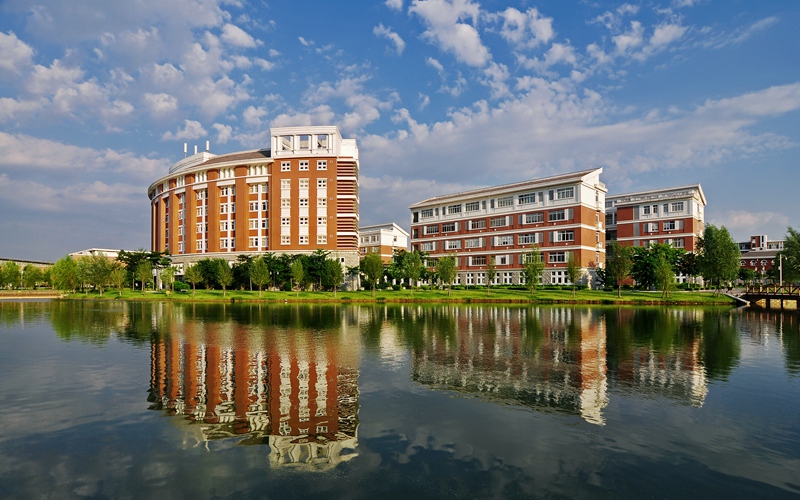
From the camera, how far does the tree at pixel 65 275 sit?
98581 millimetres

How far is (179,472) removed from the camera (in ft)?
30.2

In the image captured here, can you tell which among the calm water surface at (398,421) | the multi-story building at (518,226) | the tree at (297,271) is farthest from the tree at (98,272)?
the calm water surface at (398,421)

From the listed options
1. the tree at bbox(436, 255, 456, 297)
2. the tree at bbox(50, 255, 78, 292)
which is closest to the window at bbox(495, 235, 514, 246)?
the tree at bbox(436, 255, 456, 297)

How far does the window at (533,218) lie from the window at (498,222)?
4911 millimetres

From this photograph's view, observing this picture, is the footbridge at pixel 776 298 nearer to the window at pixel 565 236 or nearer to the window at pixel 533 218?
the window at pixel 565 236

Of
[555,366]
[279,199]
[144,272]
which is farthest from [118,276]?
[555,366]

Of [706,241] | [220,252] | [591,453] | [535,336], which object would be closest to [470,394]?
[591,453]

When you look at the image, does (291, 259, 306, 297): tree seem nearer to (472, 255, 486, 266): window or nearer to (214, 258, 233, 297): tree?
(214, 258, 233, 297): tree

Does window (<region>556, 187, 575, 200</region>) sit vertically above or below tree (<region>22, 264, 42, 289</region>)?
above

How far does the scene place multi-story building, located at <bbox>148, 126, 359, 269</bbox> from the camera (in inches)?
3465

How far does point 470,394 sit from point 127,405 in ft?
35.1

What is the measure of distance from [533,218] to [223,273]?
58868 millimetres

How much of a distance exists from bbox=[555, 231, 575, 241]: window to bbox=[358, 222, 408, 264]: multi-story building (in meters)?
47.1

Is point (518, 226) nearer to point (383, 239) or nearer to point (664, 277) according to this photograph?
point (664, 277)
